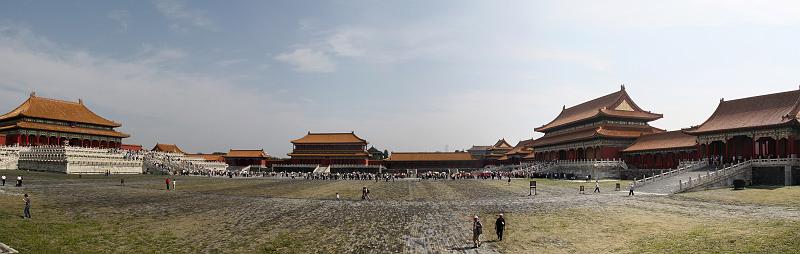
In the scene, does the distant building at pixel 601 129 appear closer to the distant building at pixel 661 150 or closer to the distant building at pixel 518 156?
the distant building at pixel 661 150

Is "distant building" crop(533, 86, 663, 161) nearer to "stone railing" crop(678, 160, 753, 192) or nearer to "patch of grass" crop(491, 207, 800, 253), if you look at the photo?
"stone railing" crop(678, 160, 753, 192)

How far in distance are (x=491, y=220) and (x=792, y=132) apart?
33.5m

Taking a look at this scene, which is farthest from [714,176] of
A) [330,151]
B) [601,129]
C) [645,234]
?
[330,151]

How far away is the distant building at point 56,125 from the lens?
2645 inches

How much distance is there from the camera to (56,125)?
7131cm

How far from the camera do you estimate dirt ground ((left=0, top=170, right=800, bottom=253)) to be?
1595cm

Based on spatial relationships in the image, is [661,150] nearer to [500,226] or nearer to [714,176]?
[714,176]

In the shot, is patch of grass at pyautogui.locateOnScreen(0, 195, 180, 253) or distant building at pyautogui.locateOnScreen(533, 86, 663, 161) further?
distant building at pyautogui.locateOnScreen(533, 86, 663, 161)

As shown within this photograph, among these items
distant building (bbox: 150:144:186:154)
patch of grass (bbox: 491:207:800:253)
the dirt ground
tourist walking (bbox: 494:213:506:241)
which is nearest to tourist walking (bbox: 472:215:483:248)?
the dirt ground

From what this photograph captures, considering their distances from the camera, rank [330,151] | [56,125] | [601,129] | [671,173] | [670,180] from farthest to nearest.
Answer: [330,151] → [56,125] → [601,129] → [671,173] → [670,180]

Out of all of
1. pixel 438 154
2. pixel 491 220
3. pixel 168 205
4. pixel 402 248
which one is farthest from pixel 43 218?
pixel 438 154

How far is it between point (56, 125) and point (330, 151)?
4560 cm

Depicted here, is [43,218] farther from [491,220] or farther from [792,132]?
[792,132]

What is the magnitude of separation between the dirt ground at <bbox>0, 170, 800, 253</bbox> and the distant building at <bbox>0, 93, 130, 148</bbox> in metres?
46.4
